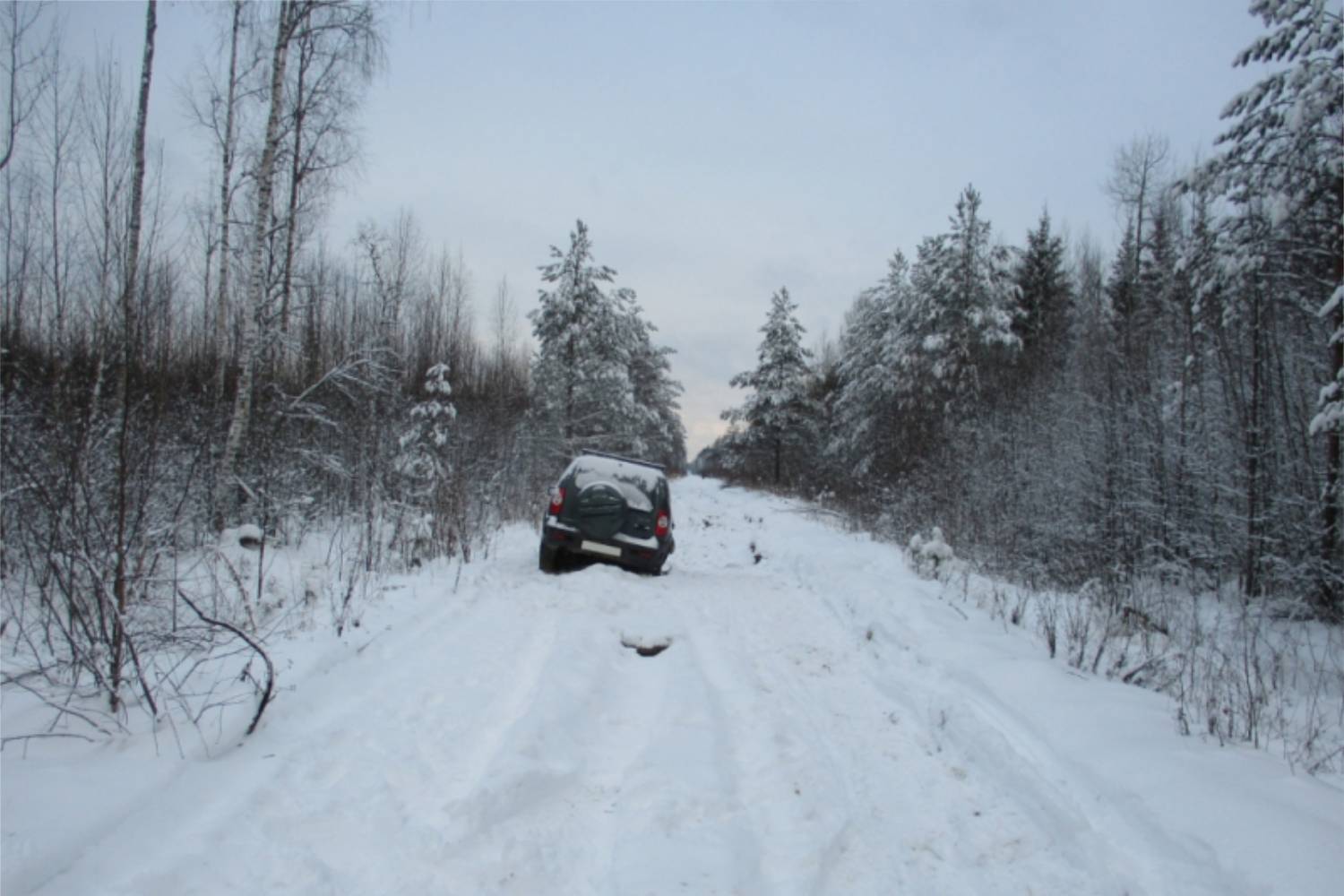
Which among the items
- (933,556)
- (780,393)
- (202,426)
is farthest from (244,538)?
(780,393)

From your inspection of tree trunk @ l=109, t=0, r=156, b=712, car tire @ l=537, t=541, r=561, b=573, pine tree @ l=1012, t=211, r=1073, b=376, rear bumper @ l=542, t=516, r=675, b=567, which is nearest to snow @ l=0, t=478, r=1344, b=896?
tree trunk @ l=109, t=0, r=156, b=712

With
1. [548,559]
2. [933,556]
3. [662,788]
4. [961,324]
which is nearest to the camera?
[662,788]

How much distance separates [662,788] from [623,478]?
631 centimetres

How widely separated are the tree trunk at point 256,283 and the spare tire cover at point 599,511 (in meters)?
5.23

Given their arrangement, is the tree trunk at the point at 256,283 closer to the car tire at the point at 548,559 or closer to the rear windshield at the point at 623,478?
the car tire at the point at 548,559

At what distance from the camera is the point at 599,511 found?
903cm

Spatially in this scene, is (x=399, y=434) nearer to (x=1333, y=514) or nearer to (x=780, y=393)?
(x=1333, y=514)

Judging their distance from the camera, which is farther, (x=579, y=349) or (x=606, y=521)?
(x=579, y=349)

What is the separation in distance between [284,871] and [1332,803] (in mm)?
4643

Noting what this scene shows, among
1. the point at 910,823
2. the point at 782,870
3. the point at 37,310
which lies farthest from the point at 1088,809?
the point at 37,310

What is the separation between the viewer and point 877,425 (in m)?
24.9

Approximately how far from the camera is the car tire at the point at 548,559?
29.9 ft

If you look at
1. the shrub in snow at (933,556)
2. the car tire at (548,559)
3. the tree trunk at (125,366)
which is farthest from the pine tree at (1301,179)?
the tree trunk at (125,366)

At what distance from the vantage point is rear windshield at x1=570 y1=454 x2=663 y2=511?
9.22m
